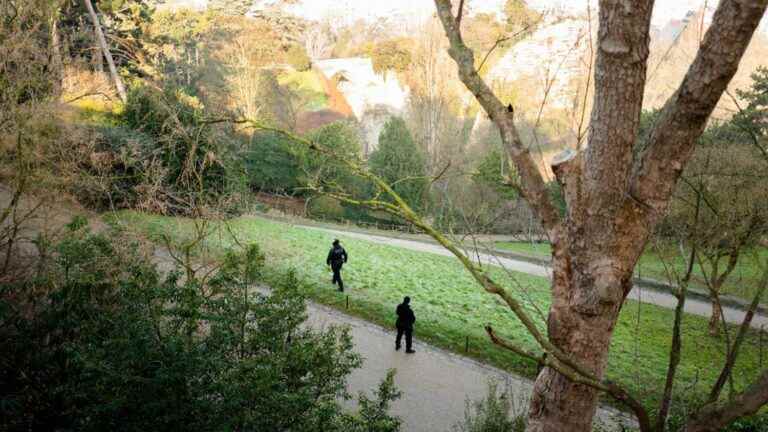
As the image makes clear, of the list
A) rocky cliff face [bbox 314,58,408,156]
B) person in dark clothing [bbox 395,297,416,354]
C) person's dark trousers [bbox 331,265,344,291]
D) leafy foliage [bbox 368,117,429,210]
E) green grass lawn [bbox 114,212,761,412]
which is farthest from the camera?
rocky cliff face [bbox 314,58,408,156]

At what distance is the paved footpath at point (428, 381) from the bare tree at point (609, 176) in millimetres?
4845

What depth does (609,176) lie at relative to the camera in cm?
195

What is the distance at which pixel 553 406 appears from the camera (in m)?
2.08

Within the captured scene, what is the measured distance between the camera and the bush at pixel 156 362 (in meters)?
4.01

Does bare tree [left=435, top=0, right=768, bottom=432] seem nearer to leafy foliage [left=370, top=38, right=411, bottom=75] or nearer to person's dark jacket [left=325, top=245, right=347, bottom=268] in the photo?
person's dark jacket [left=325, top=245, right=347, bottom=268]

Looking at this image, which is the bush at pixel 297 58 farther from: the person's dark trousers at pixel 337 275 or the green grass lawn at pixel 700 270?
the person's dark trousers at pixel 337 275

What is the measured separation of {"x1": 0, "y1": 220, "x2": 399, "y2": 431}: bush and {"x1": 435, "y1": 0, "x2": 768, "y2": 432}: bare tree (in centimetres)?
234

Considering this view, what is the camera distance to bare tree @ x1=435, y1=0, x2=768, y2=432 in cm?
179

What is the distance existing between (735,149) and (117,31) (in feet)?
92.5

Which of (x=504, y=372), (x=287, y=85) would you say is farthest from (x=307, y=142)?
(x=287, y=85)

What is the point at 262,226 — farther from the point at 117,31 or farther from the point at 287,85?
the point at 287,85

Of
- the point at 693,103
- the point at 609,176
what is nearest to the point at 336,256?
the point at 609,176

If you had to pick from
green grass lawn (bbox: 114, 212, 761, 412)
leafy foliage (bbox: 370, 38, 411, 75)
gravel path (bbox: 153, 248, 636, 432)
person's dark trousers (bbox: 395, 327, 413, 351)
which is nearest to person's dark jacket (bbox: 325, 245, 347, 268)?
green grass lawn (bbox: 114, 212, 761, 412)

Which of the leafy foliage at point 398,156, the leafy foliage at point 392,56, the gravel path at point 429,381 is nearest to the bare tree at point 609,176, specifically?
the gravel path at point 429,381
